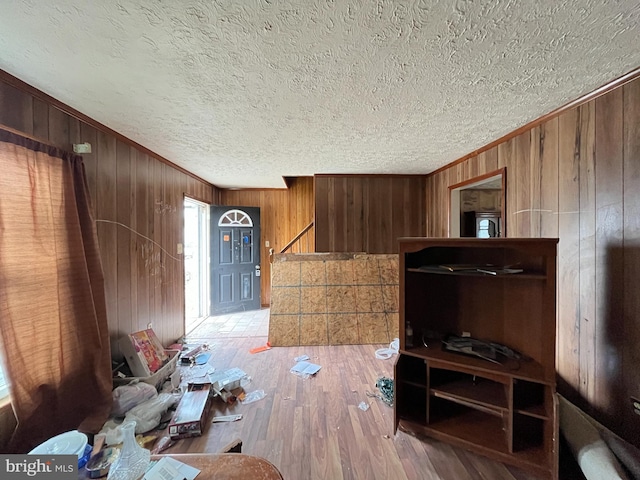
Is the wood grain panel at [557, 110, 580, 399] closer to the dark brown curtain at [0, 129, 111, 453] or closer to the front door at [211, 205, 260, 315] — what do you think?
the dark brown curtain at [0, 129, 111, 453]

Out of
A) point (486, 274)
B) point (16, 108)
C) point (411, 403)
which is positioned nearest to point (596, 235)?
point (486, 274)

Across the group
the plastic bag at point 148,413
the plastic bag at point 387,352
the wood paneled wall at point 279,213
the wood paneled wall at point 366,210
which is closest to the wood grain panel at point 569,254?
the plastic bag at point 387,352

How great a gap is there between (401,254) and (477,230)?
302 cm

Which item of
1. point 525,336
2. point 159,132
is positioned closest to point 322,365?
point 525,336

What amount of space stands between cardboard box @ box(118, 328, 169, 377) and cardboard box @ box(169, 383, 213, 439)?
0.43m

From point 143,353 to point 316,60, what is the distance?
2652 millimetres

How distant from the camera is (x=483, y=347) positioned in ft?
5.62

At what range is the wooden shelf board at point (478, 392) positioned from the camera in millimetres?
1593

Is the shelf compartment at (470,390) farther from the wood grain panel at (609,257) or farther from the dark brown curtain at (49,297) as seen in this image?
the dark brown curtain at (49,297)

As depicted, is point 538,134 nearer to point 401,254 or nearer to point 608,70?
point 608,70

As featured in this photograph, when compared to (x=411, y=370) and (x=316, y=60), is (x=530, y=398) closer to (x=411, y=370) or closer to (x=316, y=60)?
(x=411, y=370)

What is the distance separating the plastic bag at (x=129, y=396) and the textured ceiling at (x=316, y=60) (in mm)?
2039

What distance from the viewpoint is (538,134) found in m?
1.95

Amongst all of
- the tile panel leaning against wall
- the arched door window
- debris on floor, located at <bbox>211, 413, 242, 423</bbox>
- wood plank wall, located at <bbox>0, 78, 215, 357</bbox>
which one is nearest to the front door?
the arched door window
